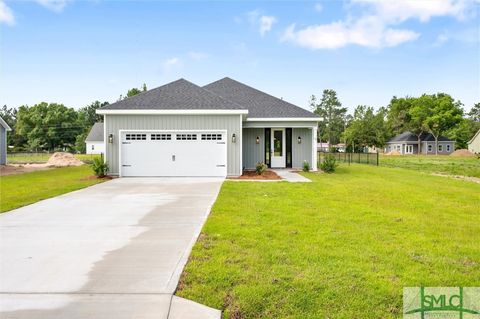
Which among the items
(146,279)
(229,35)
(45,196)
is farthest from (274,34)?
(146,279)

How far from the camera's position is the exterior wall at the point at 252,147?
1891cm

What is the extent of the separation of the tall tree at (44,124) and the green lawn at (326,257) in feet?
191

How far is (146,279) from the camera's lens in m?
3.77

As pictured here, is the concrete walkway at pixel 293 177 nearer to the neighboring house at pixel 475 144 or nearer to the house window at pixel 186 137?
the house window at pixel 186 137

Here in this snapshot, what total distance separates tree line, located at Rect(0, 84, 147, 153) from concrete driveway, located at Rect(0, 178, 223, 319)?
5572cm

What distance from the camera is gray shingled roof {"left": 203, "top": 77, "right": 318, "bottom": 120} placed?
18547 mm

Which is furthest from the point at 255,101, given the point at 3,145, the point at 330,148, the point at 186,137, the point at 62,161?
the point at 3,145

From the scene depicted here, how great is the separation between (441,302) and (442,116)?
201ft

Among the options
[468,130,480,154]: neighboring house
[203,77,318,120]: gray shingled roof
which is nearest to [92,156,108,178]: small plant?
[203,77,318,120]: gray shingled roof

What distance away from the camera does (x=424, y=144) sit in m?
58.8

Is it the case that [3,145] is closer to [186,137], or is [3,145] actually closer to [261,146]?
[186,137]

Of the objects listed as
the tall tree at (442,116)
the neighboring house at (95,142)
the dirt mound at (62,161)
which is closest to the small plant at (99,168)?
the dirt mound at (62,161)

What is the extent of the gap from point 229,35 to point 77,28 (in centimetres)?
818

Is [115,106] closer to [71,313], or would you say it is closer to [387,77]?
[71,313]
